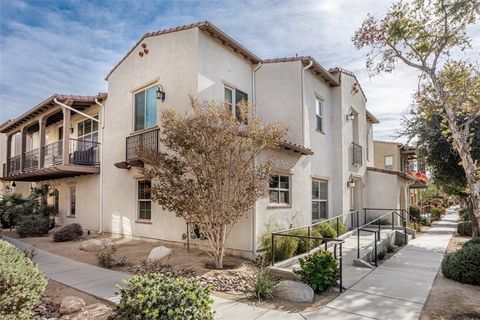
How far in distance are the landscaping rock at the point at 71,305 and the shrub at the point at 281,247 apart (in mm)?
4915

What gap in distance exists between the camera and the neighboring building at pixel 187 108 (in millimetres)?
10977

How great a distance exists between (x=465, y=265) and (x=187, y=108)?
362 inches

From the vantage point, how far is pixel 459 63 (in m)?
9.75

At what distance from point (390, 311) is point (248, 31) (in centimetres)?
995

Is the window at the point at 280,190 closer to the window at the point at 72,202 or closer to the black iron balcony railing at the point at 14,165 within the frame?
the window at the point at 72,202

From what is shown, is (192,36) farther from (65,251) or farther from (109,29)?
(65,251)

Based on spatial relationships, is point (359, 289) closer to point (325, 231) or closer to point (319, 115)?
point (325, 231)

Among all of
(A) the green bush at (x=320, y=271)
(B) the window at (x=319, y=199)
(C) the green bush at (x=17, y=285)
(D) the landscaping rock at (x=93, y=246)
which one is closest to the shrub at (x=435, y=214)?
(B) the window at (x=319, y=199)

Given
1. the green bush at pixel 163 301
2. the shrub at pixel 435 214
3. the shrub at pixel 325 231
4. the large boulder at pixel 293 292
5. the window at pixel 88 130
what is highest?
the window at pixel 88 130

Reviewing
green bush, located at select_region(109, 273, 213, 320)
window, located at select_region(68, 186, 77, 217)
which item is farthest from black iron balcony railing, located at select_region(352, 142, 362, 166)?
window, located at select_region(68, 186, 77, 217)

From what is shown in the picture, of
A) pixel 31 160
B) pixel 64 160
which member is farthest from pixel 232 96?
pixel 31 160

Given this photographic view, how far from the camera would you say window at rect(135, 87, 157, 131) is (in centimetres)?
1248

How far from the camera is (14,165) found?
783 inches

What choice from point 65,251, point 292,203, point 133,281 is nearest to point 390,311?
point 133,281
